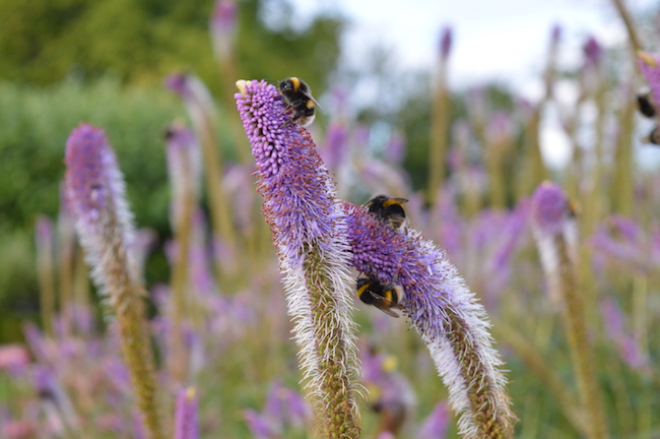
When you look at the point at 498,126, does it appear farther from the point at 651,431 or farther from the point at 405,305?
the point at 405,305

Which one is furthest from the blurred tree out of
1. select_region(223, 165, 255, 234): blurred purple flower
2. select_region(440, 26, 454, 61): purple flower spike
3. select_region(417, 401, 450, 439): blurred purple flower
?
select_region(417, 401, 450, 439): blurred purple flower

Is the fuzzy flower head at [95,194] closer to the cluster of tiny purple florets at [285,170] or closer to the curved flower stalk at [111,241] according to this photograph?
the curved flower stalk at [111,241]

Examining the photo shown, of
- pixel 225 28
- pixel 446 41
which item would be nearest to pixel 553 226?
pixel 446 41

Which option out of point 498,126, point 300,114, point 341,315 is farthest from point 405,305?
point 498,126

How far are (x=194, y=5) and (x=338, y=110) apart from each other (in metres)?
22.7

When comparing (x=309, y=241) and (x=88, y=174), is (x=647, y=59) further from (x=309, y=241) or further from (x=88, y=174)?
(x=88, y=174)

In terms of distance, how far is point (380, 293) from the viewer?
870 mm

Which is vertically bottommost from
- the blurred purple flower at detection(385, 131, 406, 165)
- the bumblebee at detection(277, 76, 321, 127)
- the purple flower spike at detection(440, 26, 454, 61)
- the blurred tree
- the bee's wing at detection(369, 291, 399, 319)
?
the blurred tree

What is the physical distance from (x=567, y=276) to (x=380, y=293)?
1030 mm

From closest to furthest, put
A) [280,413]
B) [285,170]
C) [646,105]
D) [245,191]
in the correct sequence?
[285,170] → [646,105] → [280,413] → [245,191]

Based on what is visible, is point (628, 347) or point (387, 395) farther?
point (628, 347)

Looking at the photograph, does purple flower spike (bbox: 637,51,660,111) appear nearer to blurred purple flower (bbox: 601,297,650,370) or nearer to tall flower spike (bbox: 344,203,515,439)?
tall flower spike (bbox: 344,203,515,439)

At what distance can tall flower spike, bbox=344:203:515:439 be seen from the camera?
0.88 meters

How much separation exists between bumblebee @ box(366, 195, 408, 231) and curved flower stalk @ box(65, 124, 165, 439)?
0.78 metres
